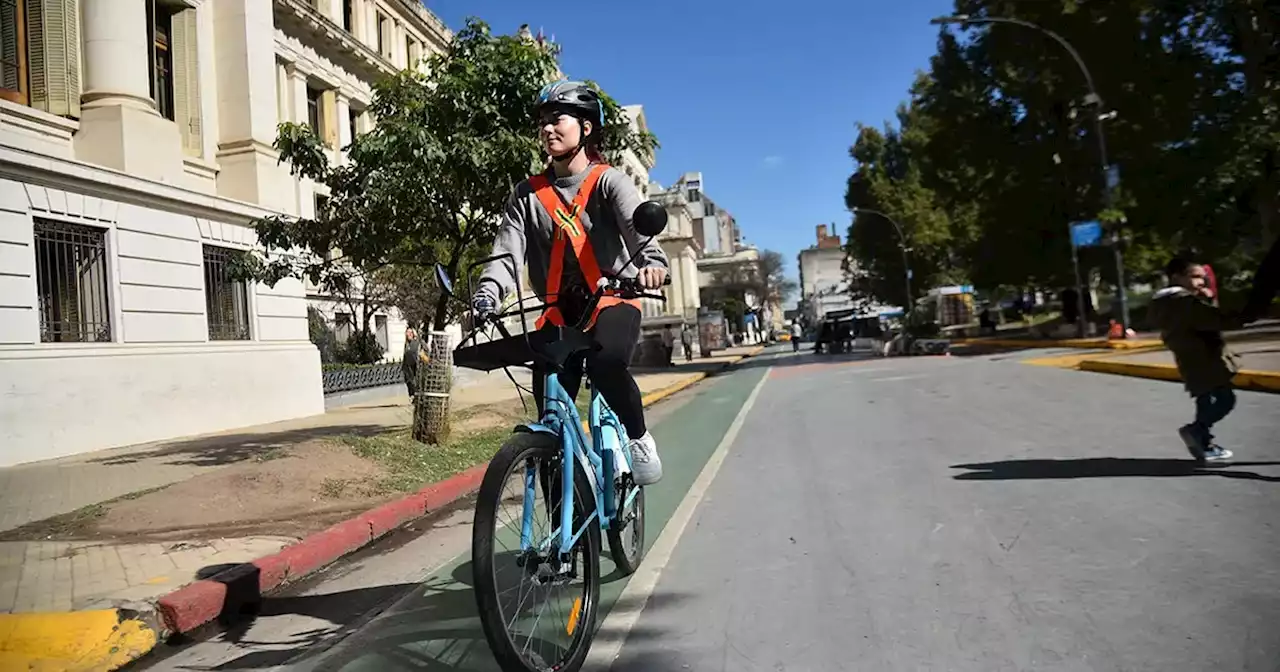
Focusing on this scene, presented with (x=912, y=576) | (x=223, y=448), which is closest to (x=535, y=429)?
(x=912, y=576)

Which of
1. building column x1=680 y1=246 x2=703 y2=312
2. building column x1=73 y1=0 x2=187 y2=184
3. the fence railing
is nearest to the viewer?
building column x1=73 y1=0 x2=187 y2=184

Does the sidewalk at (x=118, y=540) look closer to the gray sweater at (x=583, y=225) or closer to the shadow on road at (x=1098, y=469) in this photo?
the gray sweater at (x=583, y=225)

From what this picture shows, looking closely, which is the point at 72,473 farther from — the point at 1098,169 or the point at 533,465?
the point at 1098,169

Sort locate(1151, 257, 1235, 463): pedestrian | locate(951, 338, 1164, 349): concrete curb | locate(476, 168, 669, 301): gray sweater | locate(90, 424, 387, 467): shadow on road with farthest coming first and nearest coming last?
1. locate(951, 338, 1164, 349): concrete curb
2. locate(90, 424, 387, 467): shadow on road
3. locate(1151, 257, 1235, 463): pedestrian
4. locate(476, 168, 669, 301): gray sweater

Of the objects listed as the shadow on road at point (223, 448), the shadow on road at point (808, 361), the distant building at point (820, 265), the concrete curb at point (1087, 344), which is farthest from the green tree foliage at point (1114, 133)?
the distant building at point (820, 265)

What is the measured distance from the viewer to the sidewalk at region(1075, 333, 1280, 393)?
1109cm

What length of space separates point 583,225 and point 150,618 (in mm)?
2810

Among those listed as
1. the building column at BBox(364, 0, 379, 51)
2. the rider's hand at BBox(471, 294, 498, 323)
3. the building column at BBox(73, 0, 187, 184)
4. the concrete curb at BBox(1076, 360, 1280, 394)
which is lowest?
the concrete curb at BBox(1076, 360, 1280, 394)

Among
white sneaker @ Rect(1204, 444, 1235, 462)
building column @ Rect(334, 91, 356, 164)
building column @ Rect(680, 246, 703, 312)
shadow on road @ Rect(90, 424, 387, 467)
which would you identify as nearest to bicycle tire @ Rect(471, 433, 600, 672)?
white sneaker @ Rect(1204, 444, 1235, 462)

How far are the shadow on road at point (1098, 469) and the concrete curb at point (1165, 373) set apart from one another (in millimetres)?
1157

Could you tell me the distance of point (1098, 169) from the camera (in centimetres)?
2598

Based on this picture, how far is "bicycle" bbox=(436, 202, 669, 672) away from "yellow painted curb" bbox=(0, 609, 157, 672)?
7.12ft

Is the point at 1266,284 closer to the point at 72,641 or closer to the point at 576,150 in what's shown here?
the point at 576,150

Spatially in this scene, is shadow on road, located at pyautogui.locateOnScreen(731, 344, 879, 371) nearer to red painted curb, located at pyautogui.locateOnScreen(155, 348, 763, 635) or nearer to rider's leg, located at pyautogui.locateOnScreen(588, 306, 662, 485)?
red painted curb, located at pyautogui.locateOnScreen(155, 348, 763, 635)
